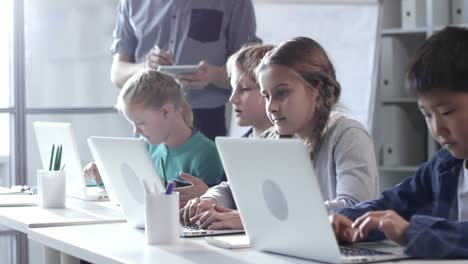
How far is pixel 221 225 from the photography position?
1.93 meters

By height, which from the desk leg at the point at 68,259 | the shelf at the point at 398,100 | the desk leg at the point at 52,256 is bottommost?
the desk leg at the point at 52,256

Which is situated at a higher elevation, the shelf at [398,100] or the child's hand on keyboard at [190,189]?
the shelf at [398,100]

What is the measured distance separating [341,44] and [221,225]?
89.9 inches

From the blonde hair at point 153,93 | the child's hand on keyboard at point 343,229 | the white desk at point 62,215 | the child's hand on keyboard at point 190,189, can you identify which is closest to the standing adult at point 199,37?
the blonde hair at point 153,93

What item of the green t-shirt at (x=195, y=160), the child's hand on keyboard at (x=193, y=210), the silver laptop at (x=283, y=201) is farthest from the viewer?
the green t-shirt at (x=195, y=160)

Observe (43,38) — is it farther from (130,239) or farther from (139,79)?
(130,239)

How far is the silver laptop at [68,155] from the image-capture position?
2635 mm

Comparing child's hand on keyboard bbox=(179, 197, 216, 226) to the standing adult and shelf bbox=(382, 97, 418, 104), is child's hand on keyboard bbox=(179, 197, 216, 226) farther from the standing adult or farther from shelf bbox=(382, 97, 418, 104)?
shelf bbox=(382, 97, 418, 104)

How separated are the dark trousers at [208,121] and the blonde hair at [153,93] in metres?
0.45

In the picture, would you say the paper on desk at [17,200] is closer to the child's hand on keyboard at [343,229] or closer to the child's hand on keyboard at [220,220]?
the child's hand on keyboard at [220,220]

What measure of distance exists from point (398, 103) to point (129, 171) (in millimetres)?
2669

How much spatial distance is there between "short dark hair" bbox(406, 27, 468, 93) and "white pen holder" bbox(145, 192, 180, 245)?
0.54 m

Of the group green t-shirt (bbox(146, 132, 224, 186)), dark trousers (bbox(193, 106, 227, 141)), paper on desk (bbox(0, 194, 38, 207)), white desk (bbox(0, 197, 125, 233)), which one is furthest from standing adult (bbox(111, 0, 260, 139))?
white desk (bbox(0, 197, 125, 233))

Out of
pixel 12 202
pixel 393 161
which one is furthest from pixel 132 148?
pixel 393 161
